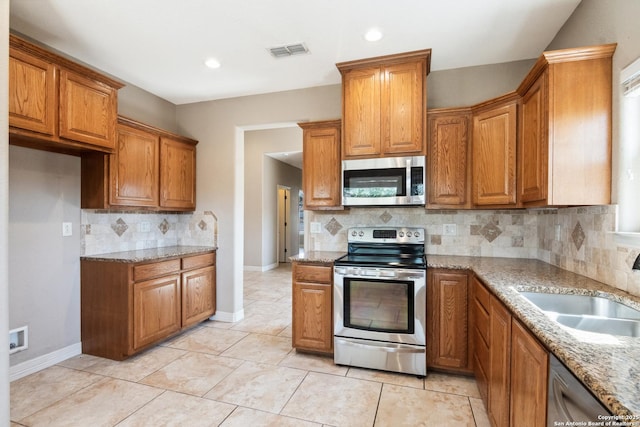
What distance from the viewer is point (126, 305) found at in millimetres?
2678

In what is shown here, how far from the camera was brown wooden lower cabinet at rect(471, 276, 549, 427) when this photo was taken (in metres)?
1.15

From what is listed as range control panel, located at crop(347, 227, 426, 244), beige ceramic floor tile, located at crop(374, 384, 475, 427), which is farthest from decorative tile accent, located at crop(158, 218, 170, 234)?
beige ceramic floor tile, located at crop(374, 384, 475, 427)

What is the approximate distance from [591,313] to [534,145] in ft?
3.53

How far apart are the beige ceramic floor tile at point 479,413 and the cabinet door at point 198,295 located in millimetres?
2780

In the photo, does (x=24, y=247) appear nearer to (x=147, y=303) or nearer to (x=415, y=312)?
(x=147, y=303)

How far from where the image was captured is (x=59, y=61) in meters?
2.27

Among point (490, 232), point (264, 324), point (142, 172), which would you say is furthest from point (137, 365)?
point (490, 232)

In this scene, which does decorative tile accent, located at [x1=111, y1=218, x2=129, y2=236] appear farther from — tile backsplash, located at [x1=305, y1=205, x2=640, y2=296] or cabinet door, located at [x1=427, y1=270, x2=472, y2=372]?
cabinet door, located at [x1=427, y1=270, x2=472, y2=372]

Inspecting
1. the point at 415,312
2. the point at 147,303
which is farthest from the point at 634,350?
the point at 147,303

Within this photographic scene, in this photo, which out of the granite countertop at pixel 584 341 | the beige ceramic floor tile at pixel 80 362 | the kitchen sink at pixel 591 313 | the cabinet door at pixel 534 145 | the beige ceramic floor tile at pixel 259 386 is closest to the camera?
the granite countertop at pixel 584 341

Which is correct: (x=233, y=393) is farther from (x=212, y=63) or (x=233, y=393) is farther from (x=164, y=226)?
(x=212, y=63)

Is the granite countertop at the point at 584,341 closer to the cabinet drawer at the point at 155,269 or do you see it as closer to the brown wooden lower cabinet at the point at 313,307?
the brown wooden lower cabinet at the point at 313,307

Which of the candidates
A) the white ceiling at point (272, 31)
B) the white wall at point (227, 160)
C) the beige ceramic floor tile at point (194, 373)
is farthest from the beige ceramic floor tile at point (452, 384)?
the white ceiling at point (272, 31)

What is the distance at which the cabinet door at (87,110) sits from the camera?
2.34 meters
